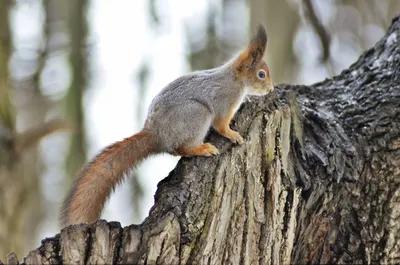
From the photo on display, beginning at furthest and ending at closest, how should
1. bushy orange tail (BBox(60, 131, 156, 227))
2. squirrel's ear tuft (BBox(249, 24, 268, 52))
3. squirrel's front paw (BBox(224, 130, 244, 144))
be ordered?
1. squirrel's ear tuft (BBox(249, 24, 268, 52))
2. squirrel's front paw (BBox(224, 130, 244, 144))
3. bushy orange tail (BBox(60, 131, 156, 227))

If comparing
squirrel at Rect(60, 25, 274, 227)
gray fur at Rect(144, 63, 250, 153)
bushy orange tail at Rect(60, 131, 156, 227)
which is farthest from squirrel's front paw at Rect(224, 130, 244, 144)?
bushy orange tail at Rect(60, 131, 156, 227)

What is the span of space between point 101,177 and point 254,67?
34.6 inches

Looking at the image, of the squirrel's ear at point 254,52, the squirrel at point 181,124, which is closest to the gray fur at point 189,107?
the squirrel at point 181,124

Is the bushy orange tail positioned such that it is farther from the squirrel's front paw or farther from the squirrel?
the squirrel's front paw

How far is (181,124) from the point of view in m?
2.07

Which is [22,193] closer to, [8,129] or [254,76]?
[8,129]

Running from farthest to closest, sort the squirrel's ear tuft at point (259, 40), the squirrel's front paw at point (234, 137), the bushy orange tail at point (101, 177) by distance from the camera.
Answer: the squirrel's ear tuft at point (259, 40) < the squirrel's front paw at point (234, 137) < the bushy orange tail at point (101, 177)

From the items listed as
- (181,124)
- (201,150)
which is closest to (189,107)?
(181,124)

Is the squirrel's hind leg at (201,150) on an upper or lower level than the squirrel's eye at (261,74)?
lower

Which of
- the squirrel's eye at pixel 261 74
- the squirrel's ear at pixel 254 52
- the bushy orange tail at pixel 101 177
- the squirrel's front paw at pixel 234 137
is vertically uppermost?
the squirrel's ear at pixel 254 52

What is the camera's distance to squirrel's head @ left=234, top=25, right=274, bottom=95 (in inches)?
90.4

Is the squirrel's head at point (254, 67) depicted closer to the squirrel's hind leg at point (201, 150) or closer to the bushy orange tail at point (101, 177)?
the squirrel's hind leg at point (201, 150)

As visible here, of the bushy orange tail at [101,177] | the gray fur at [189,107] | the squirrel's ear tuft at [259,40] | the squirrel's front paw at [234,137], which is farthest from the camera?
the squirrel's ear tuft at [259,40]

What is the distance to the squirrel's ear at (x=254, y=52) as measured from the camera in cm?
230
